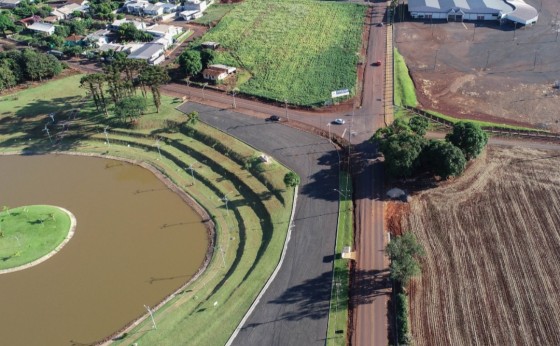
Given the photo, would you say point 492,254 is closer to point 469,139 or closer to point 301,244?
point 469,139

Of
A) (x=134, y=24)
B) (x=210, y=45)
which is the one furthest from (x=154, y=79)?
(x=134, y=24)

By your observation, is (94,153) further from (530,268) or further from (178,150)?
(530,268)

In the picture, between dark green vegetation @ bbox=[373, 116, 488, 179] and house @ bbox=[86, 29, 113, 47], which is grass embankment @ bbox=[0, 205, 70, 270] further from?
house @ bbox=[86, 29, 113, 47]

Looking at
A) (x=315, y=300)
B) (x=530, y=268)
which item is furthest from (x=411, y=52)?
(x=315, y=300)

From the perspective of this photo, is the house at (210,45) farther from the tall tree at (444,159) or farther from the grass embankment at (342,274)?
the tall tree at (444,159)

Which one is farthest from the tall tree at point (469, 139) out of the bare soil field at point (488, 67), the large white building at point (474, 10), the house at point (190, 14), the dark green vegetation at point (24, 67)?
the house at point (190, 14)

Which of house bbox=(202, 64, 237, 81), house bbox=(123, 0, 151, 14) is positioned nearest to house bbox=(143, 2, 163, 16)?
house bbox=(123, 0, 151, 14)
